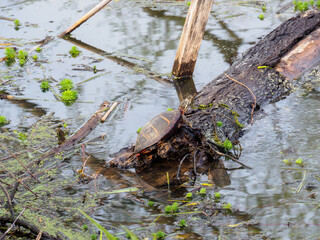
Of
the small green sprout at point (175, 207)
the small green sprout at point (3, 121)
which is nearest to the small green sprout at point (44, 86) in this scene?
the small green sprout at point (3, 121)

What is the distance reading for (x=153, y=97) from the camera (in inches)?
285

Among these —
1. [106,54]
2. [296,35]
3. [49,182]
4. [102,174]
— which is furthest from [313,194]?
[106,54]

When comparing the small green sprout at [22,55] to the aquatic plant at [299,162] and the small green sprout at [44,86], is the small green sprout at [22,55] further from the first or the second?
the aquatic plant at [299,162]

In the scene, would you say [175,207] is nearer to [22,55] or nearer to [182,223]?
[182,223]

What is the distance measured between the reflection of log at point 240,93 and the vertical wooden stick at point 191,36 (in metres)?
0.80

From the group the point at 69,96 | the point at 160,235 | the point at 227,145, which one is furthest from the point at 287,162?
the point at 69,96

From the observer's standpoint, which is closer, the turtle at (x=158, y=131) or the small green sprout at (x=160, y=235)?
the small green sprout at (x=160, y=235)

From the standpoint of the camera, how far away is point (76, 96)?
7.17 m

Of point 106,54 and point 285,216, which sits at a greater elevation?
point 285,216

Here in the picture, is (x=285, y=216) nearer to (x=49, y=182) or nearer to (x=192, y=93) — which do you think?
(x=49, y=182)

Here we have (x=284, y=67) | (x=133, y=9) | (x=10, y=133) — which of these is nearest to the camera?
(x=10, y=133)

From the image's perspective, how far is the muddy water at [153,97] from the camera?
13.6ft

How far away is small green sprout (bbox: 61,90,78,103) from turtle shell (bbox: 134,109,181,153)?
231 centimetres

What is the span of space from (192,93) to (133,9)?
17.4 ft
